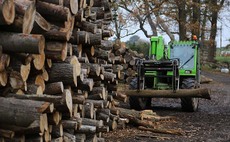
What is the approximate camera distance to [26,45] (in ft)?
14.2

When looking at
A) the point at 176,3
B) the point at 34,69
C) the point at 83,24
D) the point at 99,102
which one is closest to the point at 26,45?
the point at 34,69

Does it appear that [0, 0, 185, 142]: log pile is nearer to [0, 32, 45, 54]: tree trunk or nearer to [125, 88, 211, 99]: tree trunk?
[0, 32, 45, 54]: tree trunk

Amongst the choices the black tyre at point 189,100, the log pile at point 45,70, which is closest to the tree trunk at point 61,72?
the log pile at point 45,70

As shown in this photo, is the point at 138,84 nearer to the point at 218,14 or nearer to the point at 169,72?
the point at 169,72

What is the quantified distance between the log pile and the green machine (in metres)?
5.15

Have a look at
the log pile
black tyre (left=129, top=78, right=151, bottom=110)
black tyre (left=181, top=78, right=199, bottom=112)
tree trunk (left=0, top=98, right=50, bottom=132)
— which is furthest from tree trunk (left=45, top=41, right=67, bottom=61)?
black tyre (left=181, top=78, right=199, bottom=112)

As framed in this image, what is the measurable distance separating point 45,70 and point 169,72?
7809mm

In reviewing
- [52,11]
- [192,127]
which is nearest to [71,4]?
[52,11]

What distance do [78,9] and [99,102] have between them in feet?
6.88

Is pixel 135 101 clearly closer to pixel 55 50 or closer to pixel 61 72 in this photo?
pixel 61 72

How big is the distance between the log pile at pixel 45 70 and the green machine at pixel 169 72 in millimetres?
5148

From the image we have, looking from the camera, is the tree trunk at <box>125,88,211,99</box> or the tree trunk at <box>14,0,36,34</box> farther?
the tree trunk at <box>125,88,211,99</box>

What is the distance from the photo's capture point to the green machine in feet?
41.0

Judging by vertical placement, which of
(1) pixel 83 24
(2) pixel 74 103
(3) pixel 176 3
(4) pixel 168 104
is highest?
(3) pixel 176 3
